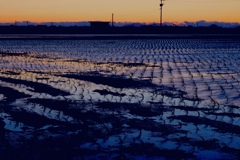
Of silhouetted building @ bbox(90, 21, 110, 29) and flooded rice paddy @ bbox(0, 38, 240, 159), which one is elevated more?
silhouetted building @ bbox(90, 21, 110, 29)

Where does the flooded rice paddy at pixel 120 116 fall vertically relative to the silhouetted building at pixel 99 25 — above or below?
below

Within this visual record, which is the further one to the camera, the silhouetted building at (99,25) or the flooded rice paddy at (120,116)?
the silhouetted building at (99,25)

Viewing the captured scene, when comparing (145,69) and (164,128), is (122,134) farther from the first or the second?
(145,69)

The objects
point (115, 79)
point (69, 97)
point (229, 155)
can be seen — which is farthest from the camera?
point (115, 79)

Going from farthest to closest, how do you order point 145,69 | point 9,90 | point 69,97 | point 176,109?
1. point 145,69
2. point 9,90
3. point 69,97
4. point 176,109

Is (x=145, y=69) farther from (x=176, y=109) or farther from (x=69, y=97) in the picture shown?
(x=176, y=109)

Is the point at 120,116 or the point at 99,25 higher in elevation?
the point at 99,25

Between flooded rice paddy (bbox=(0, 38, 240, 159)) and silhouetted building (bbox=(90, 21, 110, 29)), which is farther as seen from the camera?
silhouetted building (bbox=(90, 21, 110, 29))

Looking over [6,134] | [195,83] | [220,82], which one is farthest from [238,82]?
[6,134]

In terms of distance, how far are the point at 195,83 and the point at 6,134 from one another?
6654mm

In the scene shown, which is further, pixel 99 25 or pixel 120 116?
pixel 99 25

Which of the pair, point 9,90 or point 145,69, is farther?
point 145,69

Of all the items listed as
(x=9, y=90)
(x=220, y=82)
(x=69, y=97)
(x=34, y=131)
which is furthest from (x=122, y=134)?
(x=220, y=82)

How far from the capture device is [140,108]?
27.8 feet
